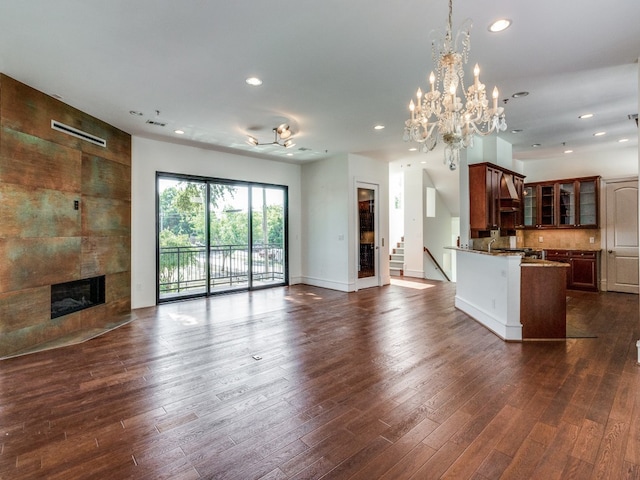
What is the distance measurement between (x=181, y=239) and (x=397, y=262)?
251 inches

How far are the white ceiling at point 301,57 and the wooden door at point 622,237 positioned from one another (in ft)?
8.01

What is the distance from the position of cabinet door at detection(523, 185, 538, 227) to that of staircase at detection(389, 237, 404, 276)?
344 cm

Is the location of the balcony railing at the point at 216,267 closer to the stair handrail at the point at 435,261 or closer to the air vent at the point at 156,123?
the air vent at the point at 156,123

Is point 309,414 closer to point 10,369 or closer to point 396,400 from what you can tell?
point 396,400

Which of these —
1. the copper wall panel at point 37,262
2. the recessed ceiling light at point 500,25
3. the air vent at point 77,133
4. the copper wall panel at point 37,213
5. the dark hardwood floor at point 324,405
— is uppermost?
the recessed ceiling light at point 500,25

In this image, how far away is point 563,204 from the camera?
7.58 metres

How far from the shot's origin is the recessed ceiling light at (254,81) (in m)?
3.58

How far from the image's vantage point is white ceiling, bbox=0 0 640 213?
8.09ft

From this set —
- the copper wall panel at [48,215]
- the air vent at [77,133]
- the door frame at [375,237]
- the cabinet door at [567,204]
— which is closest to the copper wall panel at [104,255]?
the copper wall panel at [48,215]

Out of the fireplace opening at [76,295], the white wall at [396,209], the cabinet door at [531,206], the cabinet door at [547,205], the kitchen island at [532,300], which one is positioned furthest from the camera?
the white wall at [396,209]

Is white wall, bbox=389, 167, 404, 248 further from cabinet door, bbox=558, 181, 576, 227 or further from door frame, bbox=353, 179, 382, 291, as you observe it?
cabinet door, bbox=558, 181, 576, 227

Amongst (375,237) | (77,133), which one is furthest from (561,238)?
(77,133)

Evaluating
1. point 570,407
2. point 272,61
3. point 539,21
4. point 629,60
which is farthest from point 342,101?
point 570,407

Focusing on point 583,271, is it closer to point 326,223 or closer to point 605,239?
point 605,239
